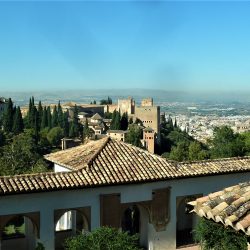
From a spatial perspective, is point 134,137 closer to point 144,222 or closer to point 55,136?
point 55,136

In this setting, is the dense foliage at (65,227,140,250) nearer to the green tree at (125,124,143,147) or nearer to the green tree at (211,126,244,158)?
the green tree at (211,126,244,158)

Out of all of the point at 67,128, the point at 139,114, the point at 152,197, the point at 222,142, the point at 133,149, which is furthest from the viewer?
the point at 139,114

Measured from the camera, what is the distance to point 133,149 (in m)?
15.3

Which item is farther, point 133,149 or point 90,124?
point 90,124

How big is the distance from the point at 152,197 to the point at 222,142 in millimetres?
34267

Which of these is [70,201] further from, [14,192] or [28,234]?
[28,234]

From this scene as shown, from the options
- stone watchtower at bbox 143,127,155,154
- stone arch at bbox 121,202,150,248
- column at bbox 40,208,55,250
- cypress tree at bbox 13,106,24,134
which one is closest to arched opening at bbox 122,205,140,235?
stone arch at bbox 121,202,150,248

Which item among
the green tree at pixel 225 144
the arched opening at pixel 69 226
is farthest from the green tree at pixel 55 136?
the arched opening at pixel 69 226

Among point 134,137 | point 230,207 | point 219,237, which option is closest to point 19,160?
point 219,237

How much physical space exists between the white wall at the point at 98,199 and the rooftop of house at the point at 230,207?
6.81 metres

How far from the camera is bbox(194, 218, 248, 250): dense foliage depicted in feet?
20.5

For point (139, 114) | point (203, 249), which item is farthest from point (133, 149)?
point (139, 114)

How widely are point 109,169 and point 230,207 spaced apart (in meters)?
8.11

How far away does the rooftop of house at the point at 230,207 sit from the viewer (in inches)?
220
